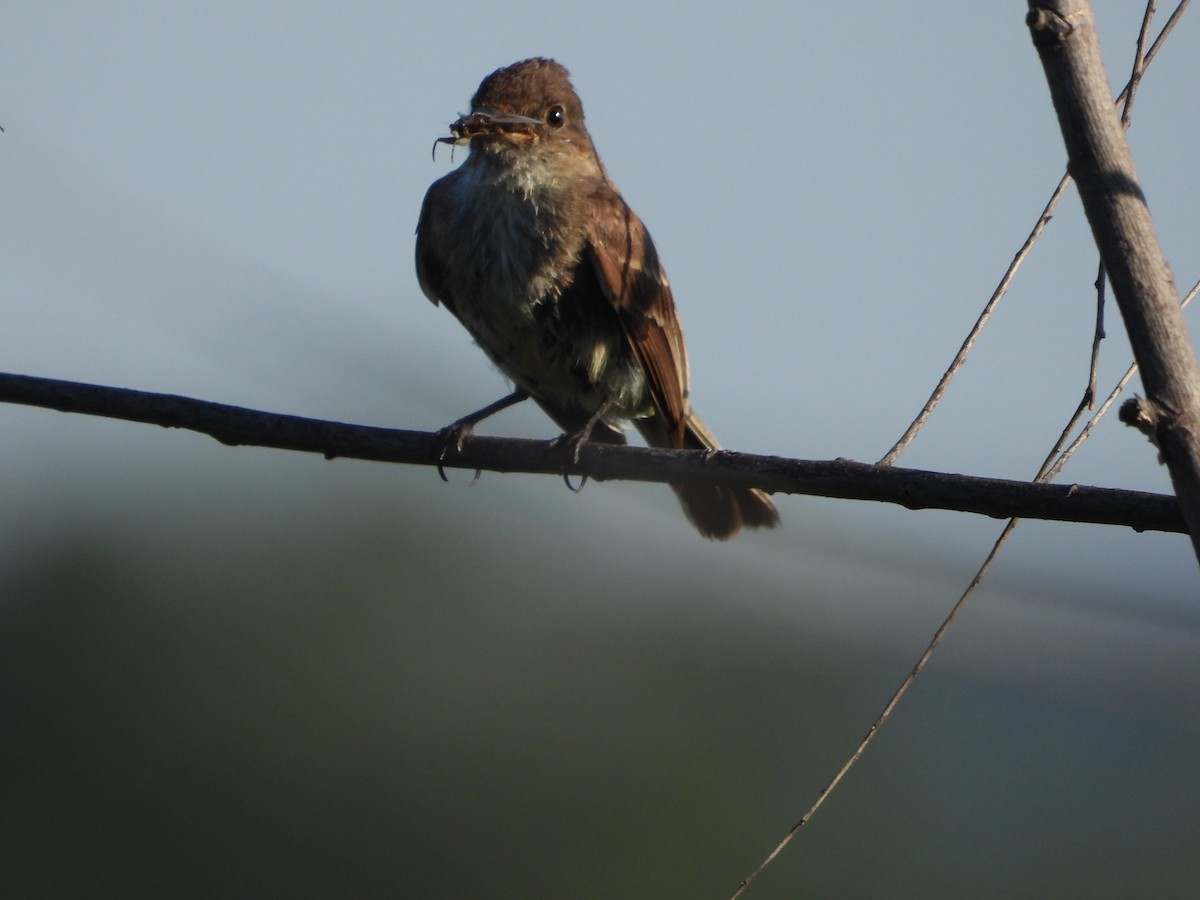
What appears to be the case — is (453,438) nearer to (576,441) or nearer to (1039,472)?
(576,441)

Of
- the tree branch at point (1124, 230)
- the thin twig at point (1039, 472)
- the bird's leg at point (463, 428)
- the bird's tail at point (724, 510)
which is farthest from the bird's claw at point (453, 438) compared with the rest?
the tree branch at point (1124, 230)

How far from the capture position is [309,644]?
1382cm

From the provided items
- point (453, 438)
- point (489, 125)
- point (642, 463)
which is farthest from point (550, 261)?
point (642, 463)

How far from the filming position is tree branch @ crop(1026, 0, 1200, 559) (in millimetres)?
1955

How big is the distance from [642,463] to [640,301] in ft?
5.52

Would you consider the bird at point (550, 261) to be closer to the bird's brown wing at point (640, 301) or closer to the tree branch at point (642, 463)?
the bird's brown wing at point (640, 301)

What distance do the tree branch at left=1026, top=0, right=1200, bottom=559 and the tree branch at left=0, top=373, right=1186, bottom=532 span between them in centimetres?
96

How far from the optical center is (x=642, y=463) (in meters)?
3.61

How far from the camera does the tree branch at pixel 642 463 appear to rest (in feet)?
9.58

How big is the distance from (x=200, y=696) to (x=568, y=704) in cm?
334

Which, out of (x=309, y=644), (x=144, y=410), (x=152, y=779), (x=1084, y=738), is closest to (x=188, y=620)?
(x=309, y=644)

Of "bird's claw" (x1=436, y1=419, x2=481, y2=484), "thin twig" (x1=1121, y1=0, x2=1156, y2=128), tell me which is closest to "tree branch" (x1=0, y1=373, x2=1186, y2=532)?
"bird's claw" (x1=436, y1=419, x2=481, y2=484)

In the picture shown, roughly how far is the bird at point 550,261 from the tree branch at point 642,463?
3.96 feet

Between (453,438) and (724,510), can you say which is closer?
(453,438)
